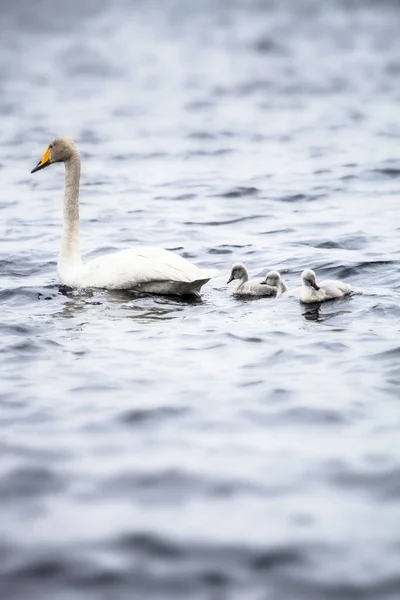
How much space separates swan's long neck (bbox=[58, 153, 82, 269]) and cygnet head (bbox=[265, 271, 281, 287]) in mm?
2287

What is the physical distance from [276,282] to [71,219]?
9.08 feet

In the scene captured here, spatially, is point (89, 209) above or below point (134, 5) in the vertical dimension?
below

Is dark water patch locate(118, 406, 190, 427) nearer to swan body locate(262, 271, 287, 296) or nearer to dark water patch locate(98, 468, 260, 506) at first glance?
dark water patch locate(98, 468, 260, 506)

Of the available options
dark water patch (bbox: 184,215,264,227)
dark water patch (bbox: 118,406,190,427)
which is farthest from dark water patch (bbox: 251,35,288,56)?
dark water patch (bbox: 118,406,190,427)

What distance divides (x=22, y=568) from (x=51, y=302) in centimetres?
653

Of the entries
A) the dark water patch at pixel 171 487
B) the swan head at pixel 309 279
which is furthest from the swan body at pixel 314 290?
the dark water patch at pixel 171 487

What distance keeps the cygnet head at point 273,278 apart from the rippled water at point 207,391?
372mm

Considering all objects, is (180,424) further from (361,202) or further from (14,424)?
(361,202)

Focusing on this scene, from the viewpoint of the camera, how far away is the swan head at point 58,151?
14.1 meters

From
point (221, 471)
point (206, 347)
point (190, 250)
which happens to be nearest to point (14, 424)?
point (221, 471)

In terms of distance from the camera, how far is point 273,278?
1270cm

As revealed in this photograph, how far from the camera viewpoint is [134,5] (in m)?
87.6

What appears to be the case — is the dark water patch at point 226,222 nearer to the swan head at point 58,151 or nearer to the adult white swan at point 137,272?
the swan head at point 58,151

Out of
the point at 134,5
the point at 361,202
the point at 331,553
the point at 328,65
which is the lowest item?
the point at 331,553
